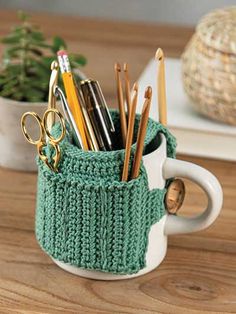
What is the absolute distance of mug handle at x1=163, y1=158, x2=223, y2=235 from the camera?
70 cm

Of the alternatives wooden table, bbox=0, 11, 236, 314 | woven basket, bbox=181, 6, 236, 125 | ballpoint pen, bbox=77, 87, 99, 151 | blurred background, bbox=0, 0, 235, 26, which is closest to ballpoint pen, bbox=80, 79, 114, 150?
ballpoint pen, bbox=77, 87, 99, 151

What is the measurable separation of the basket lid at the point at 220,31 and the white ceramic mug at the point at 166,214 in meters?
0.22

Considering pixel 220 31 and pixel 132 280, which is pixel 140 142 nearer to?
pixel 132 280

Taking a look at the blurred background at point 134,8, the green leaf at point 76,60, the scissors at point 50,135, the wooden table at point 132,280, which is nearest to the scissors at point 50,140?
the scissors at point 50,135

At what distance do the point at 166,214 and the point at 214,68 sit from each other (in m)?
0.24

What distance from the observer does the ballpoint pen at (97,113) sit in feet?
2.38

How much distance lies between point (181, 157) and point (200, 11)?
72 cm

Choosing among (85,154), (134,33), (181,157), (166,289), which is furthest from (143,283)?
(134,33)

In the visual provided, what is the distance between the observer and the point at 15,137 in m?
0.88

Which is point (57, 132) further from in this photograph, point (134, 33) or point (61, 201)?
point (134, 33)

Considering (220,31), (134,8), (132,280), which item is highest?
(134,8)

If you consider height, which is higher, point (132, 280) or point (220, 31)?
point (220, 31)

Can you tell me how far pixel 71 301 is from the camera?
2.27 feet

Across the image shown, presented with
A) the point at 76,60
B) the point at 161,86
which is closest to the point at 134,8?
the point at 76,60
